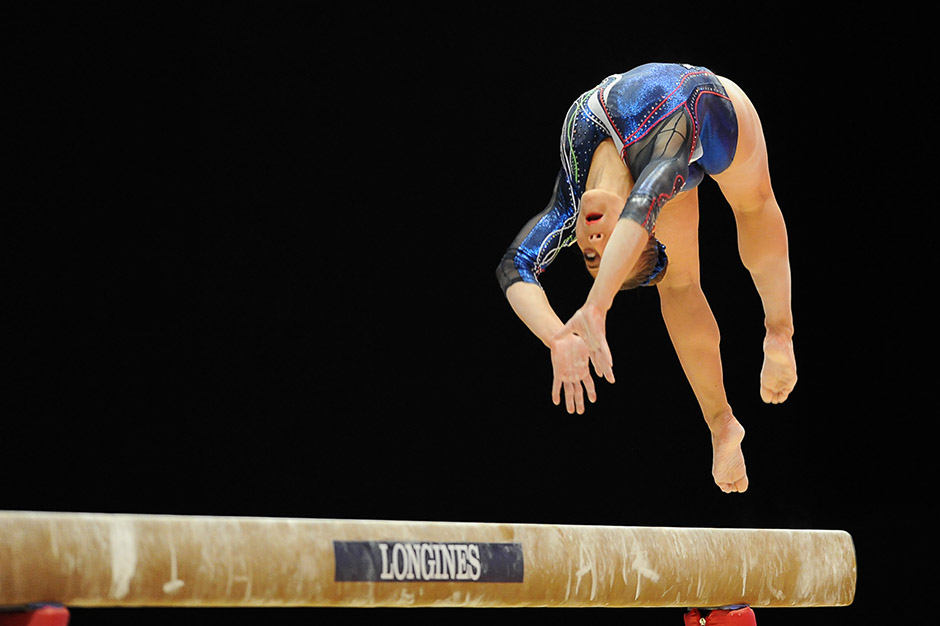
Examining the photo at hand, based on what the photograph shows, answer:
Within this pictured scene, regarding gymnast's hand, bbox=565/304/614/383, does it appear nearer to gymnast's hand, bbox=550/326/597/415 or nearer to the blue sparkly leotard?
gymnast's hand, bbox=550/326/597/415

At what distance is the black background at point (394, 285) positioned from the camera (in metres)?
4.25

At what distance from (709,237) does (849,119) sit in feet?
3.72

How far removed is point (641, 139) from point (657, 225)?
0.57 metres

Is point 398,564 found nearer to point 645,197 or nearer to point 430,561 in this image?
point 430,561

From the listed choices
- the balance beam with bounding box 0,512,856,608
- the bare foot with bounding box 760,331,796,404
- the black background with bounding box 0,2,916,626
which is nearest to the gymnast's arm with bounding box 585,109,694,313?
the balance beam with bounding box 0,512,856,608

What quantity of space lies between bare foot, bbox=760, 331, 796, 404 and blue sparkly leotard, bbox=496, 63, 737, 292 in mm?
747

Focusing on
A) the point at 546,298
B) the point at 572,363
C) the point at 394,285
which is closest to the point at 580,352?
the point at 572,363

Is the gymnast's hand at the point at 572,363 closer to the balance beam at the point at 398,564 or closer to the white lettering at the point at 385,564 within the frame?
the balance beam at the point at 398,564

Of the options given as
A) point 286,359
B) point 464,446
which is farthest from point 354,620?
point 286,359

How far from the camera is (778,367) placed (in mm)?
4727

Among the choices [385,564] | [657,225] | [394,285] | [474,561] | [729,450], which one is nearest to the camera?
[385,564]

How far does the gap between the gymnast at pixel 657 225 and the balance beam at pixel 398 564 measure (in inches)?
19.2

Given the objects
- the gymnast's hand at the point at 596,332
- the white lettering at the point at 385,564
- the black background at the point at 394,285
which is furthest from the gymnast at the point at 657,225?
the black background at the point at 394,285

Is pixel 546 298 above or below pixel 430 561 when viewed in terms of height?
above
